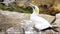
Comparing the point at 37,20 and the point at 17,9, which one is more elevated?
the point at 17,9

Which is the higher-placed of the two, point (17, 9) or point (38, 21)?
point (17, 9)

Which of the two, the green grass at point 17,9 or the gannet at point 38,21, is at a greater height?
the green grass at point 17,9

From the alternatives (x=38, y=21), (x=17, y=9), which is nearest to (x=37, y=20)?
(x=38, y=21)

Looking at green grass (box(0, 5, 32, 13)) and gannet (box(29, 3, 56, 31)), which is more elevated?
green grass (box(0, 5, 32, 13))

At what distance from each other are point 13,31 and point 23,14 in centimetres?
30

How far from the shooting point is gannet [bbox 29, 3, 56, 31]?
2862mm

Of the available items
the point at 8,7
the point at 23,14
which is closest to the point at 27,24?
the point at 23,14

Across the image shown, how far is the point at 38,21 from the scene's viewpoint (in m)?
2.89

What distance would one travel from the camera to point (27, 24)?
2936 millimetres

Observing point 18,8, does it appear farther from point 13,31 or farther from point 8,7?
point 13,31

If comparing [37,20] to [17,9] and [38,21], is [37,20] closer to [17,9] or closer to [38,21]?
[38,21]

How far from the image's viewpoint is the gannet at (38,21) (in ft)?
9.39

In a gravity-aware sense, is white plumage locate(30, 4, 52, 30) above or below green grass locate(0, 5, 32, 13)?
below

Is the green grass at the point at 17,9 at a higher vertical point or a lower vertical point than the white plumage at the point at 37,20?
higher
